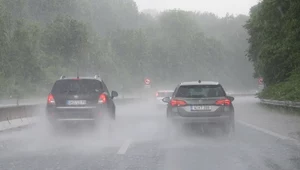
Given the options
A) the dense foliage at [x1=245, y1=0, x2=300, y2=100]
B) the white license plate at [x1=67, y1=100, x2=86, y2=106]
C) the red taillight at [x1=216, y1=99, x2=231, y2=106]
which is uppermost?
the dense foliage at [x1=245, y1=0, x2=300, y2=100]

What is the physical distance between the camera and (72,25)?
7281cm

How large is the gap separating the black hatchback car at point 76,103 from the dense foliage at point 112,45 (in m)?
47.5

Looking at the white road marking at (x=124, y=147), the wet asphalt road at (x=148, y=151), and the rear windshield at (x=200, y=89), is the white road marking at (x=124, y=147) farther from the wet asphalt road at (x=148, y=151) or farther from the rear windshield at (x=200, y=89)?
the rear windshield at (x=200, y=89)

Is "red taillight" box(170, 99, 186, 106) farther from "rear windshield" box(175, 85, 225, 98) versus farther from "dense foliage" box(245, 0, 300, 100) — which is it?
"dense foliage" box(245, 0, 300, 100)

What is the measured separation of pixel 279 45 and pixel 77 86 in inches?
1085

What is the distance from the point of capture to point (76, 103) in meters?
13.9

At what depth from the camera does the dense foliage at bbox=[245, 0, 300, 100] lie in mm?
36281

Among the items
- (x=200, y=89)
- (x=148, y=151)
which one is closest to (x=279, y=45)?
(x=200, y=89)

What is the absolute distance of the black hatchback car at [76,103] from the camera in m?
13.8

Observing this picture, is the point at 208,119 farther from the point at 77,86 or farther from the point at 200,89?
the point at 77,86

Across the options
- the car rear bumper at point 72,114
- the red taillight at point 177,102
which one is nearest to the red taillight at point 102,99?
the car rear bumper at point 72,114

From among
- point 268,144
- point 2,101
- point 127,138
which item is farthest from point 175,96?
point 2,101

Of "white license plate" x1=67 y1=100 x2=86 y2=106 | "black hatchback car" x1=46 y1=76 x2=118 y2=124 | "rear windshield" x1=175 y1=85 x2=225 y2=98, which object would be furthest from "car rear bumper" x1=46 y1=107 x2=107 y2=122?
"rear windshield" x1=175 y1=85 x2=225 y2=98

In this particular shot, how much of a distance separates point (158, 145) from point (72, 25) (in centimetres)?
6343
